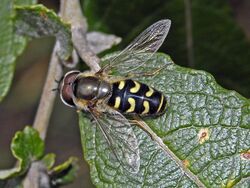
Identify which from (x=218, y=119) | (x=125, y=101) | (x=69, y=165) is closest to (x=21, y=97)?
(x=69, y=165)

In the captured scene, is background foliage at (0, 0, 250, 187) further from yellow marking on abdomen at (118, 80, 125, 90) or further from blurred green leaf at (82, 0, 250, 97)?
yellow marking on abdomen at (118, 80, 125, 90)

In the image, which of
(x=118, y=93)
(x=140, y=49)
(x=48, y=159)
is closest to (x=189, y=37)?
(x=140, y=49)

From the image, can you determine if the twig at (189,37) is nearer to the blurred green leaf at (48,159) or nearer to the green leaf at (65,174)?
the green leaf at (65,174)

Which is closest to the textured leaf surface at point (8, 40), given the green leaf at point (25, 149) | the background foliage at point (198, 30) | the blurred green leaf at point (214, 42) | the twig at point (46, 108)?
the background foliage at point (198, 30)

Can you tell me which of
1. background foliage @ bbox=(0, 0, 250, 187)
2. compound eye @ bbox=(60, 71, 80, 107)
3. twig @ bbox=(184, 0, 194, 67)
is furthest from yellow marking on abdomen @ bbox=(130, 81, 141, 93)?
twig @ bbox=(184, 0, 194, 67)

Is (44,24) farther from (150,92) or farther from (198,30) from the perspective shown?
(198,30)

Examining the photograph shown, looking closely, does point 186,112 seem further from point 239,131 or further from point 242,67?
point 242,67
